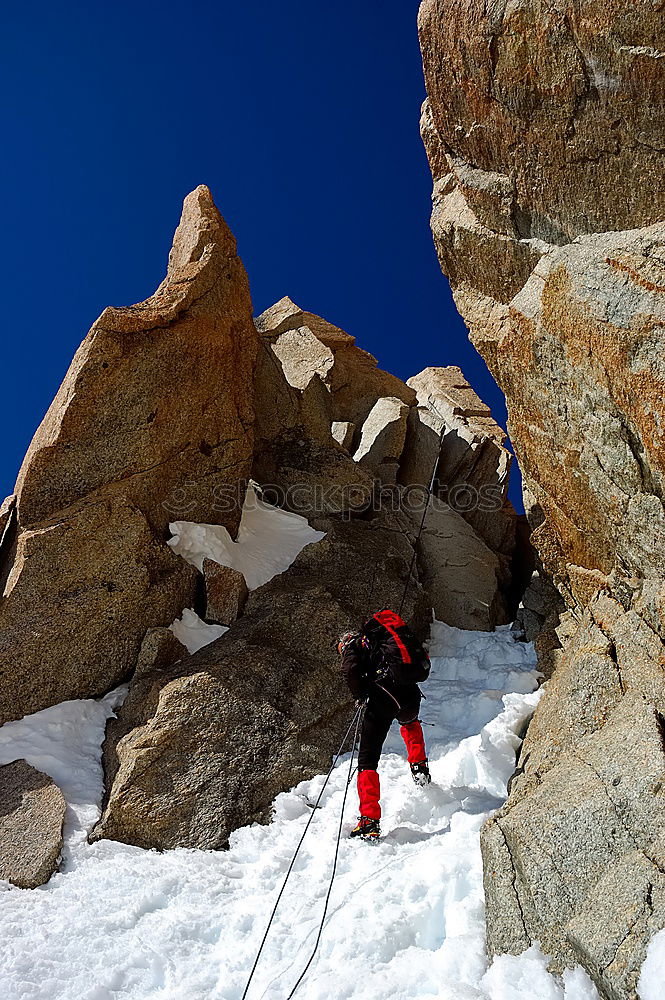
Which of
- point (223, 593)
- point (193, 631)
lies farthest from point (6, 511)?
point (223, 593)

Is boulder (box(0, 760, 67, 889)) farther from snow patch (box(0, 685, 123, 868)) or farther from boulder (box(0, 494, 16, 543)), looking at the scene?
boulder (box(0, 494, 16, 543))

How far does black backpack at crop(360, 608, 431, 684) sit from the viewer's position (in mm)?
9867

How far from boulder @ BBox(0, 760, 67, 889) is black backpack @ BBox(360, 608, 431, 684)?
188 inches

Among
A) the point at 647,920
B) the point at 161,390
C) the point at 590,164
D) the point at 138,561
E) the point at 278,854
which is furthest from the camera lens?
the point at 161,390

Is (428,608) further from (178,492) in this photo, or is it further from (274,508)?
(178,492)

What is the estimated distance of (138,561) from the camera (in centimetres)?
1442

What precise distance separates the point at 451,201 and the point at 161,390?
7.21 metres

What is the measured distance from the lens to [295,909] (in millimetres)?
7727

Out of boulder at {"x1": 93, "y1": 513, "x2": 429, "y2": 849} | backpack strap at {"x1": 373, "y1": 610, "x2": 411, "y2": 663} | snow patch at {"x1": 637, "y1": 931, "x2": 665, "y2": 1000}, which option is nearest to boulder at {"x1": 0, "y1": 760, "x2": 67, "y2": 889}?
boulder at {"x1": 93, "y1": 513, "x2": 429, "y2": 849}

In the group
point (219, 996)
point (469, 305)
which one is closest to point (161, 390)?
point (469, 305)

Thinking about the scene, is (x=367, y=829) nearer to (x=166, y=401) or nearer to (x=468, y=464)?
(x=166, y=401)

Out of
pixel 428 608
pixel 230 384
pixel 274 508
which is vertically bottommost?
pixel 428 608

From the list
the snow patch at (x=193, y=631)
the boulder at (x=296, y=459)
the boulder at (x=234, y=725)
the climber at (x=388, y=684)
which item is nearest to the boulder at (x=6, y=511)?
the snow patch at (x=193, y=631)

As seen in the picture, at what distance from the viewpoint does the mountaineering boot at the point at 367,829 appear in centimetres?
878
